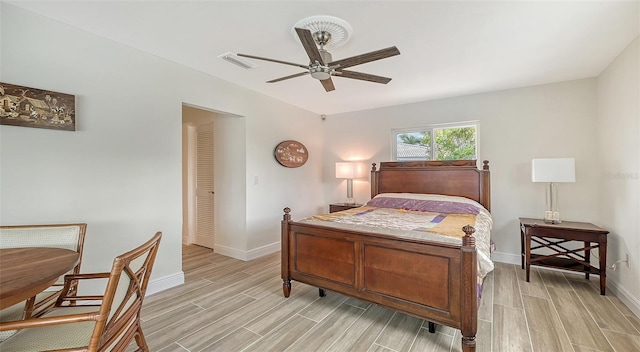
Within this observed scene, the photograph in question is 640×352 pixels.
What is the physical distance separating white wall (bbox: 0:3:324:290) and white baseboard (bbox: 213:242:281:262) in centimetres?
99

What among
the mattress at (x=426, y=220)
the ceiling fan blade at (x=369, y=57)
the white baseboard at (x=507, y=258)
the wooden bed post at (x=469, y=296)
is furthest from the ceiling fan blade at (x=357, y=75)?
the white baseboard at (x=507, y=258)

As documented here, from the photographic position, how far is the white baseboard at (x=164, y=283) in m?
2.76

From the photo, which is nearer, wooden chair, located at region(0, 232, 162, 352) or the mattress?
wooden chair, located at region(0, 232, 162, 352)

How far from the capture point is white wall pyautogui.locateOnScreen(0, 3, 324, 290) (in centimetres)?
203

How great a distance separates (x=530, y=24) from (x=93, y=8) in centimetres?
345

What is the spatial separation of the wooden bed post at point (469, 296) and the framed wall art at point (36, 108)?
10.7ft

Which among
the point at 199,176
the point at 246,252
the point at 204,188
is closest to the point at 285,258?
the point at 246,252

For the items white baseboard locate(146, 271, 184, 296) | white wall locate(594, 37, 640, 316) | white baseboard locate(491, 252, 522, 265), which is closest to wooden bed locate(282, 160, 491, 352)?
white baseboard locate(146, 271, 184, 296)

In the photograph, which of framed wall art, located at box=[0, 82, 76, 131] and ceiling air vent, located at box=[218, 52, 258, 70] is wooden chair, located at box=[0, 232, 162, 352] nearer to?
framed wall art, located at box=[0, 82, 76, 131]

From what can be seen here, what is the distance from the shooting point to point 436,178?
160 inches

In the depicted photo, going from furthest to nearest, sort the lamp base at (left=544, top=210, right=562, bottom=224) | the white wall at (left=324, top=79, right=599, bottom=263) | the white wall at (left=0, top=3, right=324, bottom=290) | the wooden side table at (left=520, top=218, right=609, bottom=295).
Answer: the white wall at (left=324, top=79, right=599, bottom=263)
the lamp base at (left=544, top=210, right=562, bottom=224)
the wooden side table at (left=520, top=218, right=609, bottom=295)
the white wall at (left=0, top=3, right=324, bottom=290)

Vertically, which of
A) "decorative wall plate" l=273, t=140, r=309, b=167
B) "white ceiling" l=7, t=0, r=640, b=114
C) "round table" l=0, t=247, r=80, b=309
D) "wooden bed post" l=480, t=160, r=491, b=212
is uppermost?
"white ceiling" l=7, t=0, r=640, b=114

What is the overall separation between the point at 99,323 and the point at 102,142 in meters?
2.04

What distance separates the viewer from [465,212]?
10.8ft
